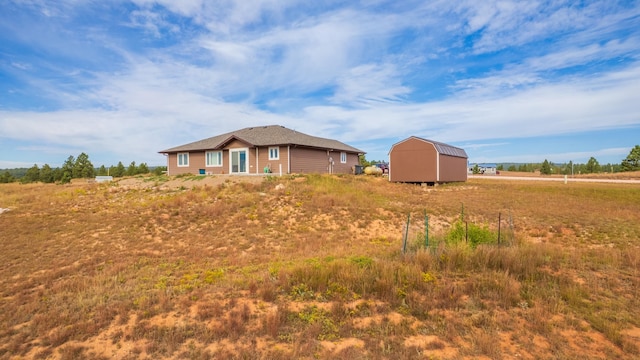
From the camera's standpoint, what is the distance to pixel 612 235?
12992 mm

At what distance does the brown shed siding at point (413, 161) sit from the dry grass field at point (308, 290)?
14378 millimetres

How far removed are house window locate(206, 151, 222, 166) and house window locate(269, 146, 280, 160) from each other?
17.9 feet

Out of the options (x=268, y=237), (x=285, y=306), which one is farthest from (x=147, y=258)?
(x=285, y=306)

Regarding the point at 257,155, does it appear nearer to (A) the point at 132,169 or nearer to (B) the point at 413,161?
(B) the point at 413,161

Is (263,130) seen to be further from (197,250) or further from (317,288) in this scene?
(317,288)

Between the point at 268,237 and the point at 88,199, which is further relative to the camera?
the point at 88,199

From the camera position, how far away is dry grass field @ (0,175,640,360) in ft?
16.5

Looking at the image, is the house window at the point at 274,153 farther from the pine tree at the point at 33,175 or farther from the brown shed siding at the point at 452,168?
the pine tree at the point at 33,175

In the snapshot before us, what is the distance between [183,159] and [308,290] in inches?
1177

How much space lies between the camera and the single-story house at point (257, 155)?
91.7ft

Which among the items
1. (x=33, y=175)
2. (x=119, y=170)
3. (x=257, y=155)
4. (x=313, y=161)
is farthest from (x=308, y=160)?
(x=33, y=175)

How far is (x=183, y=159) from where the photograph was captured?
1309 inches

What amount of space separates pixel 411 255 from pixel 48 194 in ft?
88.2

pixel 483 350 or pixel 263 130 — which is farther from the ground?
pixel 263 130
